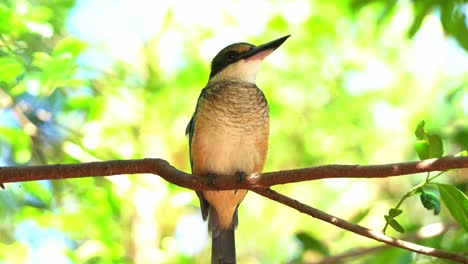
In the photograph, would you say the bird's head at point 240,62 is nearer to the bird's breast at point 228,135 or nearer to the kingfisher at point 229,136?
the kingfisher at point 229,136

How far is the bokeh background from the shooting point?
14.4ft

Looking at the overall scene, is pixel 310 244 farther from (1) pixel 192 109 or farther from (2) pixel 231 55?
(1) pixel 192 109

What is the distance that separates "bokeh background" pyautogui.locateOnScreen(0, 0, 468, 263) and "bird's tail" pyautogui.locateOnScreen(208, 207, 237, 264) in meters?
0.32

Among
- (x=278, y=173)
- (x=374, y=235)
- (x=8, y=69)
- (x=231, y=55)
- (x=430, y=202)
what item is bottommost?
(x=374, y=235)

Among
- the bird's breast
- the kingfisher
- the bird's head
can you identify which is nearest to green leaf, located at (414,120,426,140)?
the kingfisher

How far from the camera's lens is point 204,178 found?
320cm

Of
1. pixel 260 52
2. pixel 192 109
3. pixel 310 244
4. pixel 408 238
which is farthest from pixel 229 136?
pixel 192 109

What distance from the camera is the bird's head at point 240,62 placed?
4375 mm

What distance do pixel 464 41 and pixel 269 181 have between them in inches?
58.6

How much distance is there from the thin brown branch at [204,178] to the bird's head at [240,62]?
1.37 metres

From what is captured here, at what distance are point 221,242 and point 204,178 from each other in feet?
3.82

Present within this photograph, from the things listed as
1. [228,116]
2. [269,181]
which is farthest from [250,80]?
[269,181]

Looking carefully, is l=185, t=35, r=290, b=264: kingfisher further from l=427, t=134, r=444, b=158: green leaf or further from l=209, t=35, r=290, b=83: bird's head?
l=427, t=134, r=444, b=158: green leaf

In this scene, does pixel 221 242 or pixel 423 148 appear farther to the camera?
pixel 221 242
